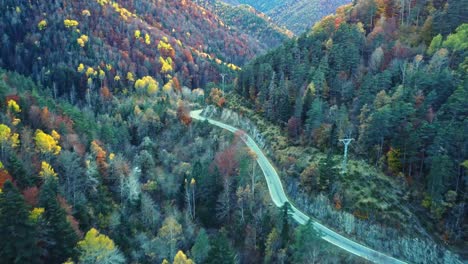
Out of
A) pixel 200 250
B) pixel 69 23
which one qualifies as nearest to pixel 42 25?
pixel 69 23

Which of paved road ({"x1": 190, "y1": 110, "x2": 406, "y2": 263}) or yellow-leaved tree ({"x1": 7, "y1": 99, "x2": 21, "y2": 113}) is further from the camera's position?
yellow-leaved tree ({"x1": 7, "y1": 99, "x2": 21, "y2": 113})

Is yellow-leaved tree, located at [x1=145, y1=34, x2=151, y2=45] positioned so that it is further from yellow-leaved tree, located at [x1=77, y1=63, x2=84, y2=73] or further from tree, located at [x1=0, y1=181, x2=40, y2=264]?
tree, located at [x1=0, y1=181, x2=40, y2=264]

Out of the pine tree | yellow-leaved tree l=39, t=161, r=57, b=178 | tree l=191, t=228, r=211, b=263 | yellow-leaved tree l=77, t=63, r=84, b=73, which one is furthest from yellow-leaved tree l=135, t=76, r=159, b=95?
the pine tree

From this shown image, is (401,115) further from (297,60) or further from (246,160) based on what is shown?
(297,60)

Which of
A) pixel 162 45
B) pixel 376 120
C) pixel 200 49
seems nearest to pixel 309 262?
pixel 376 120

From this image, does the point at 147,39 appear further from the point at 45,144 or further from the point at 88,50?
the point at 45,144

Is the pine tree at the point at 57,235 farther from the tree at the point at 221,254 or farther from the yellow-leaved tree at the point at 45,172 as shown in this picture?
the tree at the point at 221,254
